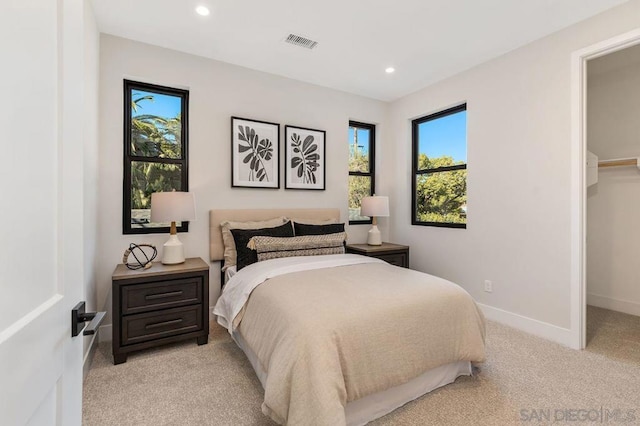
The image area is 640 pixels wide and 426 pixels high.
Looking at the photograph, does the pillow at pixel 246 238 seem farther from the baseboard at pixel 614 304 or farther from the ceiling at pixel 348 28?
the baseboard at pixel 614 304

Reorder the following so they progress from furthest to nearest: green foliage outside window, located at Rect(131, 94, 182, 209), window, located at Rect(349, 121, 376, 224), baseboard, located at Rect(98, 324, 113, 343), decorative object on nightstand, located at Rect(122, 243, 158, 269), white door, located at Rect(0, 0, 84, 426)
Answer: window, located at Rect(349, 121, 376, 224), green foliage outside window, located at Rect(131, 94, 182, 209), baseboard, located at Rect(98, 324, 113, 343), decorative object on nightstand, located at Rect(122, 243, 158, 269), white door, located at Rect(0, 0, 84, 426)

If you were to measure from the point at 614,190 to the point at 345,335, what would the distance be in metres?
3.96

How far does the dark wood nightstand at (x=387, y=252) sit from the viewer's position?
3643 mm

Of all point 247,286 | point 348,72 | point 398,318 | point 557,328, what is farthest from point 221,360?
point 348,72

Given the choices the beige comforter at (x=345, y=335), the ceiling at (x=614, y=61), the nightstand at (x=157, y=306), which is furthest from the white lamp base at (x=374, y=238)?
the ceiling at (x=614, y=61)

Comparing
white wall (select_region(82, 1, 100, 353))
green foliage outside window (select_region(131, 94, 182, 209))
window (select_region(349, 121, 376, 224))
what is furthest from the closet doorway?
white wall (select_region(82, 1, 100, 353))

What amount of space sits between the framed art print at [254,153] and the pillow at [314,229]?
583 millimetres

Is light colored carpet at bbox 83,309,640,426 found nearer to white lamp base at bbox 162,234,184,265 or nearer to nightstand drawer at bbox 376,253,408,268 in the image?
white lamp base at bbox 162,234,184,265

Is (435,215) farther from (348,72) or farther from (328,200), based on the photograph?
(348,72)

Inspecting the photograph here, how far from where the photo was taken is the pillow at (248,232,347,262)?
2841 millimetres

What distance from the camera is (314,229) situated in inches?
134

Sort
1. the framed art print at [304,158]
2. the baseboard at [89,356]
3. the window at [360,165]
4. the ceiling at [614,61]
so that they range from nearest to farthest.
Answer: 1. the baseboard at [89,356]
2. the ceiling at [614,61]
3. the framed art print at [304,158]
4. the window at [360,165]

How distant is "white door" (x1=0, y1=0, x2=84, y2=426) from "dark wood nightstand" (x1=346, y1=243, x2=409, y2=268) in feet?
9.93

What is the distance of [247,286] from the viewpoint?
7.42ft
